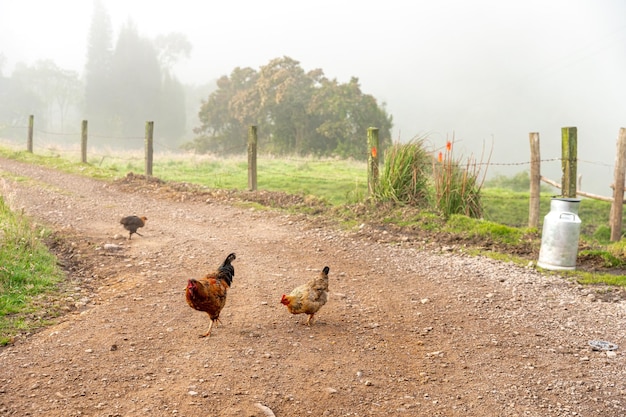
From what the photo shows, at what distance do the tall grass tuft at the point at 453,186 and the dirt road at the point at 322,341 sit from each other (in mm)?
1920

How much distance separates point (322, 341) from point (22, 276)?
346 centimetres

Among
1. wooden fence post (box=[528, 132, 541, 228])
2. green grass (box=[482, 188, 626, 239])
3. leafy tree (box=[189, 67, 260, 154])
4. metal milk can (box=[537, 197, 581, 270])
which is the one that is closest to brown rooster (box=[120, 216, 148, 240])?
metal milk can (box=[537, 197, 581, 270])

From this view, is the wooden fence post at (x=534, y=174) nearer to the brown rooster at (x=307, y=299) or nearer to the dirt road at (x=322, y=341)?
the dirt road at (x=322, y=341)

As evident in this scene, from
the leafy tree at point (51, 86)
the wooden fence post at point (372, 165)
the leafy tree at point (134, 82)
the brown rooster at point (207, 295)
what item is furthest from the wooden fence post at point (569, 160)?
the leafy tree at point (51, 86)

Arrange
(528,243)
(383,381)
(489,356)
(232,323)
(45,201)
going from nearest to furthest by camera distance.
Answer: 1. (383,381)
2. (489,356)
3. (232,323)
4. (528,243)
5. (45,201)

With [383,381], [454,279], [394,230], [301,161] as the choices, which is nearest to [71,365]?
[383,381]

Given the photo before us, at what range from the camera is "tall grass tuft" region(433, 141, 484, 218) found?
1012 cm

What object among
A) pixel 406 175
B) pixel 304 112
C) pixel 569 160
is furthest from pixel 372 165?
pixel 304 112

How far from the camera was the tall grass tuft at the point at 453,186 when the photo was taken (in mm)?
10125

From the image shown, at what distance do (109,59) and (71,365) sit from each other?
74.5 meters

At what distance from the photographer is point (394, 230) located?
371 inches

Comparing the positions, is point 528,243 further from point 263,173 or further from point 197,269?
point 263,173

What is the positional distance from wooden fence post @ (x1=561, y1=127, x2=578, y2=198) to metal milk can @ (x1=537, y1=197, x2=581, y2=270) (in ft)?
5.72

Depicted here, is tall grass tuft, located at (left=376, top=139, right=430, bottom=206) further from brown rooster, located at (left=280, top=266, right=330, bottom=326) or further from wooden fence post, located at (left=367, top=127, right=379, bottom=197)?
brown rooster, located at (left=280, top=266, right=330, bottom=326)
